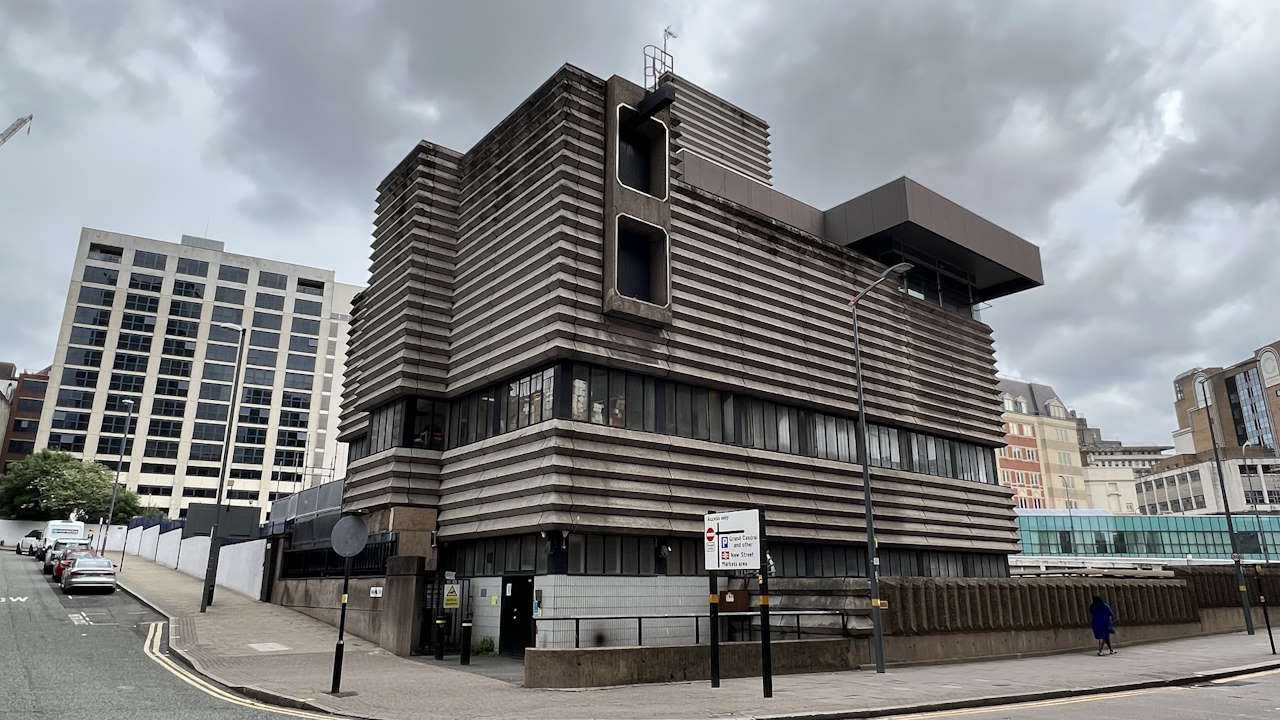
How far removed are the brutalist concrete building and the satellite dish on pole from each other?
7.70 metres

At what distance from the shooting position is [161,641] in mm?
23859

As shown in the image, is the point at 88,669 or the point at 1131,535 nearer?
the point at 88,669

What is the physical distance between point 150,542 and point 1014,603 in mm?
62945

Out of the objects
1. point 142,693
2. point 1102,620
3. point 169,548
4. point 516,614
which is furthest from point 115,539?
point 1102,620

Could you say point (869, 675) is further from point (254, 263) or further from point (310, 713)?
point (254, 263)

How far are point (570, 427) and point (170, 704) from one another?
42.6 ft

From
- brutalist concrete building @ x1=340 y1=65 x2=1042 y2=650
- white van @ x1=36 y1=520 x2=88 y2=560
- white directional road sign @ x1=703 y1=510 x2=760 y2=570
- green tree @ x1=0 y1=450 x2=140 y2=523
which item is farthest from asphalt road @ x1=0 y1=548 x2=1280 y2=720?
green tree @ x1=0 y1=450 x2=140 y2=523

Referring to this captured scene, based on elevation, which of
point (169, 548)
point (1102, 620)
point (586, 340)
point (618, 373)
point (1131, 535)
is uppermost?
point (586, 340)

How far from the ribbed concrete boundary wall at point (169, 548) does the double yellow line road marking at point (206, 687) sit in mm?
33142

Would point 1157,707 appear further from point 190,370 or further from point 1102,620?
point 190,370

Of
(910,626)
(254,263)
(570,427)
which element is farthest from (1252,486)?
(254,263)

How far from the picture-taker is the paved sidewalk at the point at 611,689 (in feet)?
49.1

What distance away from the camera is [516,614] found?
26.2 metres

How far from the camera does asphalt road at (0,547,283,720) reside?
13.6 m
